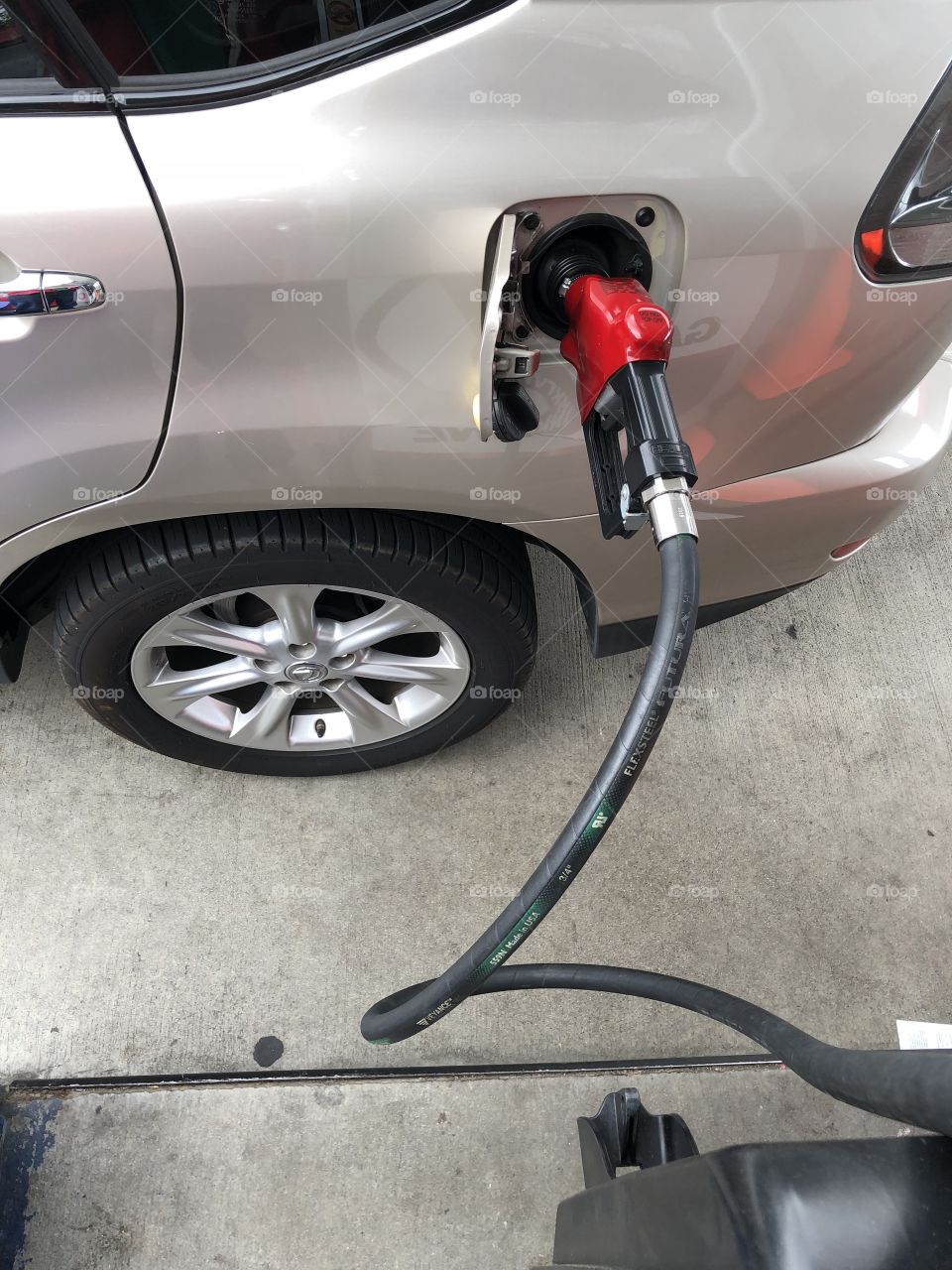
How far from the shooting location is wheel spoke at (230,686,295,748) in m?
1.85

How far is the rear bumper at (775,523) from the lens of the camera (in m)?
1.60

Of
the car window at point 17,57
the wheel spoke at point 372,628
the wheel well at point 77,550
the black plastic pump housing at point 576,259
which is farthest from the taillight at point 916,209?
the car window at point 17,57

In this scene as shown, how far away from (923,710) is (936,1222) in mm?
1733

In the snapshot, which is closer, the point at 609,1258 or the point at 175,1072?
the point at 609,1258

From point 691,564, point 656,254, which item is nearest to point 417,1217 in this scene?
point 691,564

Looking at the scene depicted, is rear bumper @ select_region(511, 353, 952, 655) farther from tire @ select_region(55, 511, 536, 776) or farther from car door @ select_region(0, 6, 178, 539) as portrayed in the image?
car door @ select_region(0, 6, 178, 539)

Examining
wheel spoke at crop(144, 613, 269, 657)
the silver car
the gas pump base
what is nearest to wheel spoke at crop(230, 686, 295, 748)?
wheel spoke at crop(144, 613, 269, 657)

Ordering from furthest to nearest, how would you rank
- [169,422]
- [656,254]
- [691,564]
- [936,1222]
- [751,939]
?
[751,939]
[169,422]
[656,254]
[691,564]
[936,1222]

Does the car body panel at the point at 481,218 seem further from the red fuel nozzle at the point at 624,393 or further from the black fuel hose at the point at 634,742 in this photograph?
the black fuel hose at the point at 634,742

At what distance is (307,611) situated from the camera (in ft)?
5.45

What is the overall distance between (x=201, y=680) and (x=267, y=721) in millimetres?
159

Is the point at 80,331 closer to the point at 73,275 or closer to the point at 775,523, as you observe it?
the point at 73,275

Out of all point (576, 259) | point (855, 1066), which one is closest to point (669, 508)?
point (576, 259)

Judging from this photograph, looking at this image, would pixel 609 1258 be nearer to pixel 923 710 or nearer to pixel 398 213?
pixel 398 213
